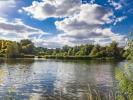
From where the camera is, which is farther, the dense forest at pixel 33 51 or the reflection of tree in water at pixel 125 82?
the dense forest at pixel 33 51

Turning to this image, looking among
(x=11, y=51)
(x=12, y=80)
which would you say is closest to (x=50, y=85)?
(x=12, y=80)

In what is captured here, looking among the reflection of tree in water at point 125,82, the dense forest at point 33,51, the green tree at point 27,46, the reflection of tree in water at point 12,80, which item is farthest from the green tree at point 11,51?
the reflection of tree in water at point 125,82

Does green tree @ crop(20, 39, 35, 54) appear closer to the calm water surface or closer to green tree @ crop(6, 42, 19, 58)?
green tree @ crop(6, 42, 19, 58)

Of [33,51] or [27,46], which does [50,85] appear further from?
[33,51]

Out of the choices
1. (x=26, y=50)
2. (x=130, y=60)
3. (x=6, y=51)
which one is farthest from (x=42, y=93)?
(x=26, y=50)

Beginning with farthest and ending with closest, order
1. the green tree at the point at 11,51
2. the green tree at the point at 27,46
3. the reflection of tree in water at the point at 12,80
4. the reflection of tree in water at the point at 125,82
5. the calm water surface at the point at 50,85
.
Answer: the green tree at the point at 27,46, the green tree at the point at 11,51, the calm water surface at the point at 50,85, the reflection of tree in water at the point at 125,82, the reflection of tree in water at the point at 12,80

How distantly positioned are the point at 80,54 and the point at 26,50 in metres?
36.6

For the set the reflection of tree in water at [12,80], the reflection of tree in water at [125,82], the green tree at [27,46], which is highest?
the green tree at [27,46]

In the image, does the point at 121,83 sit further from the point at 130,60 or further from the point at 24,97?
the point at 24,97

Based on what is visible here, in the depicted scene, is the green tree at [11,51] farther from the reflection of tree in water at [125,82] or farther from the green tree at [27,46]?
the reflection of tree in water at [125,82]

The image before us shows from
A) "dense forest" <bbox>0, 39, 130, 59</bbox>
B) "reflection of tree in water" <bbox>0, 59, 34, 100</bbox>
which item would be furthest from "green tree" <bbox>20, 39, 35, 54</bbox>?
"reflection of tree in water" <bbox>0, 59, 34, 100</bbox>

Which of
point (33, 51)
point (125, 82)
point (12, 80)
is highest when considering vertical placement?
point (33, 51)

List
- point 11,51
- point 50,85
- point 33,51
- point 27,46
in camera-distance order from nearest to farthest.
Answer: point 50,85, point 11,51, point 27,46, point 33,51

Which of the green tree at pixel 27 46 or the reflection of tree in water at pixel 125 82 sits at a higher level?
the green tree at pixel 27 46
